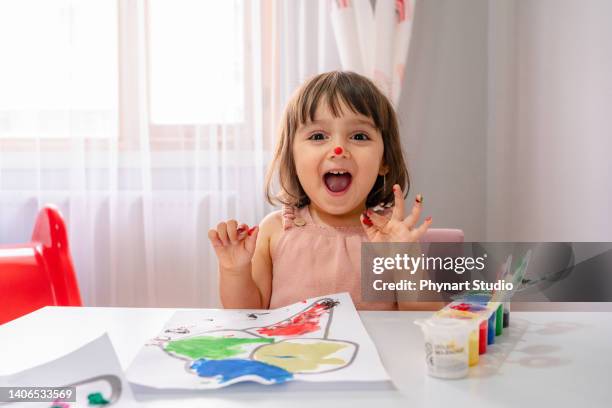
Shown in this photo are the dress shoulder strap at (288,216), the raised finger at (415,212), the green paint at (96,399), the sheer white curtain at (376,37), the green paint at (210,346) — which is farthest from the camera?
the sheer white curtain at (376,37)

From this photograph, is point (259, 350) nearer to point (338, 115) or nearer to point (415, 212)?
point (415, 212)

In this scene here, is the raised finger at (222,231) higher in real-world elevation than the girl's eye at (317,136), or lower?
lower

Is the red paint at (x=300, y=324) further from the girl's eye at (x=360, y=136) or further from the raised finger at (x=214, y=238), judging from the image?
the girl's eye at (x=360, y=136)

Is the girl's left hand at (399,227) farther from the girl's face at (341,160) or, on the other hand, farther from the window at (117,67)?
the window at (117,67)

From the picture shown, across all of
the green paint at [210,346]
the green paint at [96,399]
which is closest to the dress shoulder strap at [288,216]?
the green paint at [210,346]

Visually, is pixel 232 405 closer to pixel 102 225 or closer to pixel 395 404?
pixel 395 404

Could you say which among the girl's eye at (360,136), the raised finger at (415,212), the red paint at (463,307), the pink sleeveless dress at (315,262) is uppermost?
the girl's eye at (360,136)

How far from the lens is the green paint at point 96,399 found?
1.52ft

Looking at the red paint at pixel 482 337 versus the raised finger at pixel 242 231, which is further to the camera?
the raised finger at pixel 242 231

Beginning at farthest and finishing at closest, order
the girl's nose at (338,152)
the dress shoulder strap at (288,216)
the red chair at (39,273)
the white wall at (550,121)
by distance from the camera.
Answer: the red chair at (39,273)
the white wall at (550,121)
the dress shoulder strap at (288,216)
the girl's nose at (338,152)

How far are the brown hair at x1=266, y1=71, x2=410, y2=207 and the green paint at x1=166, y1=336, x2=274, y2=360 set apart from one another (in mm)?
556

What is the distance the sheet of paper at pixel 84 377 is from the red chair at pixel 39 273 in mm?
990

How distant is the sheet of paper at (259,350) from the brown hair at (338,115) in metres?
0.45

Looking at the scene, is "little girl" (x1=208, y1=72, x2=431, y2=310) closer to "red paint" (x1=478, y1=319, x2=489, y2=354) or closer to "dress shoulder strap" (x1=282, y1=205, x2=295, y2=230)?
"dress shoulder strap" (x1=282, y1=205, x2=295, y2=230)
